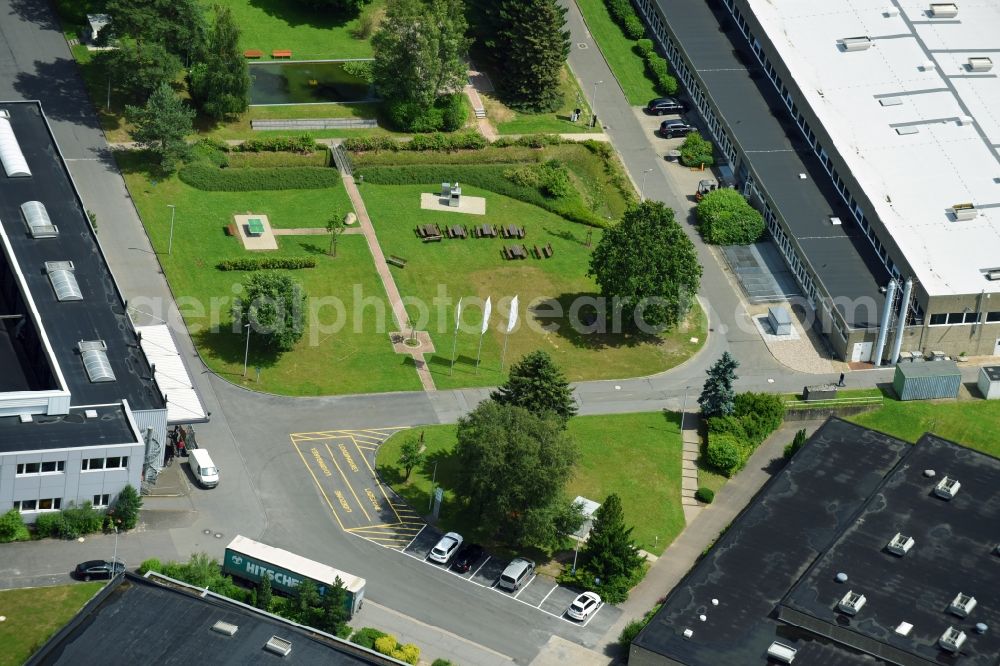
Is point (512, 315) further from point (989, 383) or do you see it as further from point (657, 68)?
point (657, 68)

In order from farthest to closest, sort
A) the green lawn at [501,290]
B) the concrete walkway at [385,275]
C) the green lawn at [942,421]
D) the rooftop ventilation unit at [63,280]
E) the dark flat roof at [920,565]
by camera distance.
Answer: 1. the green lawn at [501,290]
2. the concrete walkway at [385,275]
3. the green lawn at [942,421]
4. the rooftop ventilation unit at [63,280]
5. the dark flat roof at [920,565]

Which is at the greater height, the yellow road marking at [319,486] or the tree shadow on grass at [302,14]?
the tree shadow on grass at [302,14]

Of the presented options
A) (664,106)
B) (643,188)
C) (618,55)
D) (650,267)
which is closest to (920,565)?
(650,267)

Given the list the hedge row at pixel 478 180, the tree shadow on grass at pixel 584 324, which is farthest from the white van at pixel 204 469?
the hedge row at pixel 478 180

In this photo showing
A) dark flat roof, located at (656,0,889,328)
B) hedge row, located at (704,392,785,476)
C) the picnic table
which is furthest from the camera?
the picnic table

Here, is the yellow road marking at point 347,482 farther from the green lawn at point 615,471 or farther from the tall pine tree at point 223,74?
the tall pine tree at point 223,74

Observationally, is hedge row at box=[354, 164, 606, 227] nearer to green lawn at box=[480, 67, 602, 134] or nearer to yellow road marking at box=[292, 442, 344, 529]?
green lawn at box=[480, 67, 602, 134]

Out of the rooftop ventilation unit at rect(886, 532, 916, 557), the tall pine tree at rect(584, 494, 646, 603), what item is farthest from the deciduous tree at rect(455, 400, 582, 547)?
the rooftop ventilation unit at rect(886, 532, 916, 557)
